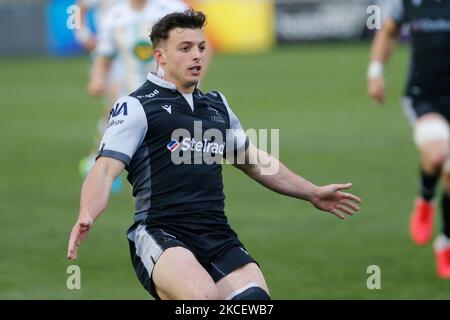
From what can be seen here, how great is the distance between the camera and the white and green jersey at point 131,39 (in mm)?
11016

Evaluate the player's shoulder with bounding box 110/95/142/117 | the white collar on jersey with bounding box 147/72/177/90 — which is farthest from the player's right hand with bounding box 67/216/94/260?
the white collar on jersey with bounding box 147/72/177/90

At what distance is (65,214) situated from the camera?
474 inches

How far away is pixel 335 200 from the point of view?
6832 millimetres

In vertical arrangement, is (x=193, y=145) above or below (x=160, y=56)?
below

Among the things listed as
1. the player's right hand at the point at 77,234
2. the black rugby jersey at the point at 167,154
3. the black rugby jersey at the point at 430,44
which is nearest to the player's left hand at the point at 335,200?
the black rugby jersey at the point at 167,154

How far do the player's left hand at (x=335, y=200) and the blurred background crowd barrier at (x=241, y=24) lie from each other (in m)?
25.8

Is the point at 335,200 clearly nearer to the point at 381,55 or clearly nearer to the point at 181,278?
the point at 181,278

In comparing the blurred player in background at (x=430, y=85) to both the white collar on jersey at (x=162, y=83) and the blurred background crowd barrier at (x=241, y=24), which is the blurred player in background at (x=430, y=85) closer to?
the white collar on jersey at (x=162, y=83)

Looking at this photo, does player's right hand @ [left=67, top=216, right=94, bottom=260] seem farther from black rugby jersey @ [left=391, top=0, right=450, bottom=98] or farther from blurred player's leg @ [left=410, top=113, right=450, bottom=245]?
black rugby jersey @ [left=391, top=0, right=450, bottom=98]

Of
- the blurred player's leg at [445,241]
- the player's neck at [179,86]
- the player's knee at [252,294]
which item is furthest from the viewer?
the blurred player's leg at [445,241]

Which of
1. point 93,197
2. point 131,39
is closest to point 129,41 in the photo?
point 131,39

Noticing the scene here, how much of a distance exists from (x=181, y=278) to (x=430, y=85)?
4.51 m
